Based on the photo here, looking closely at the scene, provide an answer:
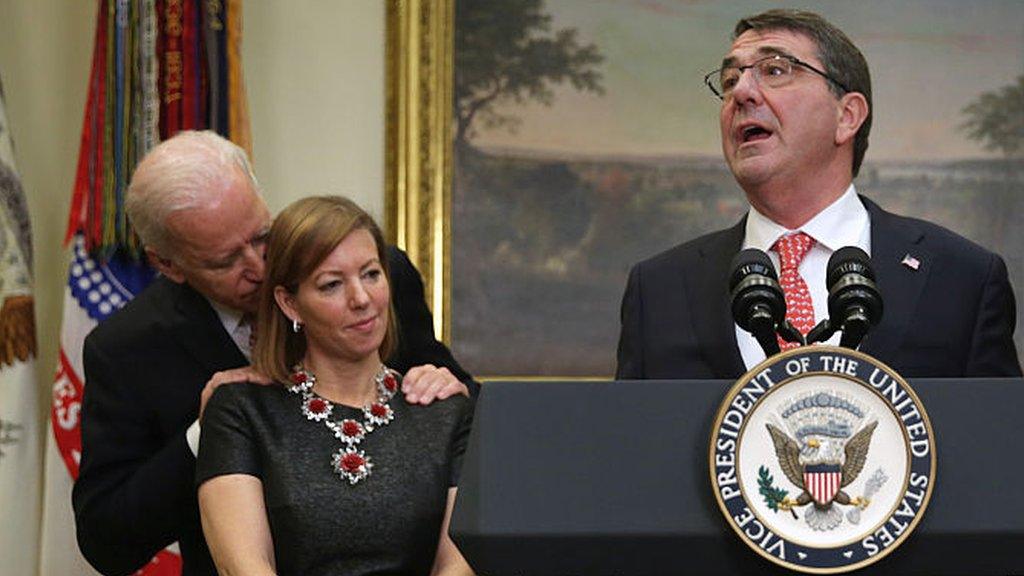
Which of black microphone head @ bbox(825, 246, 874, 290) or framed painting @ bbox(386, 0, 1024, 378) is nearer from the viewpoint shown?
black microphone head @ bbox(825, 246, 874, 290)

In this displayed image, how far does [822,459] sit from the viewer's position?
5.04 feet

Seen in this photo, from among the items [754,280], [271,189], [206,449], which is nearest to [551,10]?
[271,189]

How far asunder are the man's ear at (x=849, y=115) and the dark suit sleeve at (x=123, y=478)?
131 centimetres

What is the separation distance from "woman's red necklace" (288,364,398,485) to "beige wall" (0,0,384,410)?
1.86 m

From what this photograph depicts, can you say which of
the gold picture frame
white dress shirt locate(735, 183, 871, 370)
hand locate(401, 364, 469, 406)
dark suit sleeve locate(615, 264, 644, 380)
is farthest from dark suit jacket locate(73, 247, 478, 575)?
the gold picture frame

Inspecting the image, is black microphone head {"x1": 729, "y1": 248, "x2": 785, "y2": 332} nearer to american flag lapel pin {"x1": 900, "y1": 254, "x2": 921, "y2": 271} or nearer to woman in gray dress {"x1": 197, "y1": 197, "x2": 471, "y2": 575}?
american flag lapel pin {"x1": 900, "y1": 254, "x2": 921, "y2": 271}

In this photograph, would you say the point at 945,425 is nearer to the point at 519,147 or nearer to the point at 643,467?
the point at 643,467

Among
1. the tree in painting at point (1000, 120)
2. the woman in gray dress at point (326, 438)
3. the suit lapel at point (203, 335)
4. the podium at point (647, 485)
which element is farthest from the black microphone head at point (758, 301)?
the tree in painting at point (1000, 120)

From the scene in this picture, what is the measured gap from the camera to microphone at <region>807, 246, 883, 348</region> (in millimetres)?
1719

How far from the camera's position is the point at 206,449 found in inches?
107

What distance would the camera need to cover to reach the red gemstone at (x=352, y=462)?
271cm

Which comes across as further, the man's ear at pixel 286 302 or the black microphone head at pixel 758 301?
the man's ear at pixel 286 302

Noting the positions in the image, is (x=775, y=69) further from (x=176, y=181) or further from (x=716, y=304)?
(x=176, y=181)

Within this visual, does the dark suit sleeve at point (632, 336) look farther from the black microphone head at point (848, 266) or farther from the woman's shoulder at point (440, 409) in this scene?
the black microphone head at point (848, 266)
